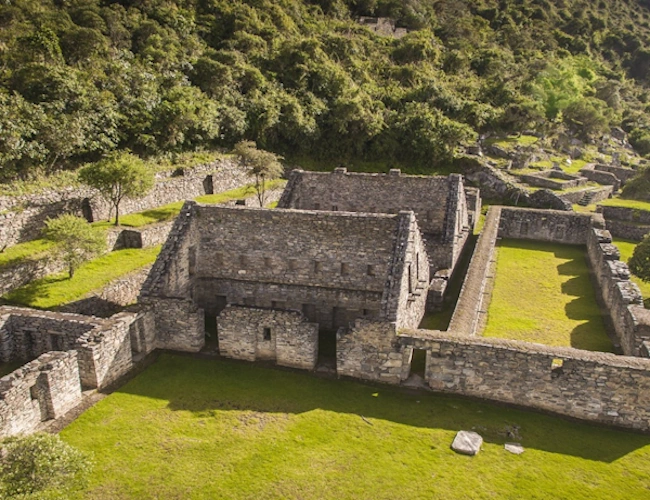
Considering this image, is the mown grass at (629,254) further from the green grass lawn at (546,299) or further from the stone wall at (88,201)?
the stone wall at (88,201)

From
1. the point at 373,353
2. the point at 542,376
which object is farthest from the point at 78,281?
the point at 542,376

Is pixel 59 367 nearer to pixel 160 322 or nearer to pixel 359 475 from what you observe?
pixel 160 322

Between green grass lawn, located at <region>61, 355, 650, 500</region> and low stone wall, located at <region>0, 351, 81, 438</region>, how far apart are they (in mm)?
936

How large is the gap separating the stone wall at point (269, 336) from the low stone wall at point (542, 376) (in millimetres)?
3590

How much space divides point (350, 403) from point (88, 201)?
73.0 ft

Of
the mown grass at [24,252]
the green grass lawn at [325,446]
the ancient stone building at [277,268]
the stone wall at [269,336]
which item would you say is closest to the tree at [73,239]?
the mown grass at [24,252]

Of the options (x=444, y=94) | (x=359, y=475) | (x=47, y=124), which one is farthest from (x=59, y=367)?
(x=444, y=94)

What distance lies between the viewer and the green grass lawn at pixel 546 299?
2120cm

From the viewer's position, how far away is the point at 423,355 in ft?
61.2

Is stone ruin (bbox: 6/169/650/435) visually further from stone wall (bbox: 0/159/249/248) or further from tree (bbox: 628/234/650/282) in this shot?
stone wall (bbox: 0/159/249/248)

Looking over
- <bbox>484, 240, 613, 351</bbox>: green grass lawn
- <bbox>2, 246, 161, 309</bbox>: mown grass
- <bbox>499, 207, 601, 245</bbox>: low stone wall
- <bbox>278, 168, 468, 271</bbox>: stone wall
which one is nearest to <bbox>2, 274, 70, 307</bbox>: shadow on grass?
<bbox>2, 246, 161, 309</bbox>: mown grass

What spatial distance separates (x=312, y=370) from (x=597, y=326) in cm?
1432

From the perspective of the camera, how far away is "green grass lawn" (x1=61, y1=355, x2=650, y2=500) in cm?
1241

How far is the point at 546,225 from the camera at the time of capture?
36.1 meters
